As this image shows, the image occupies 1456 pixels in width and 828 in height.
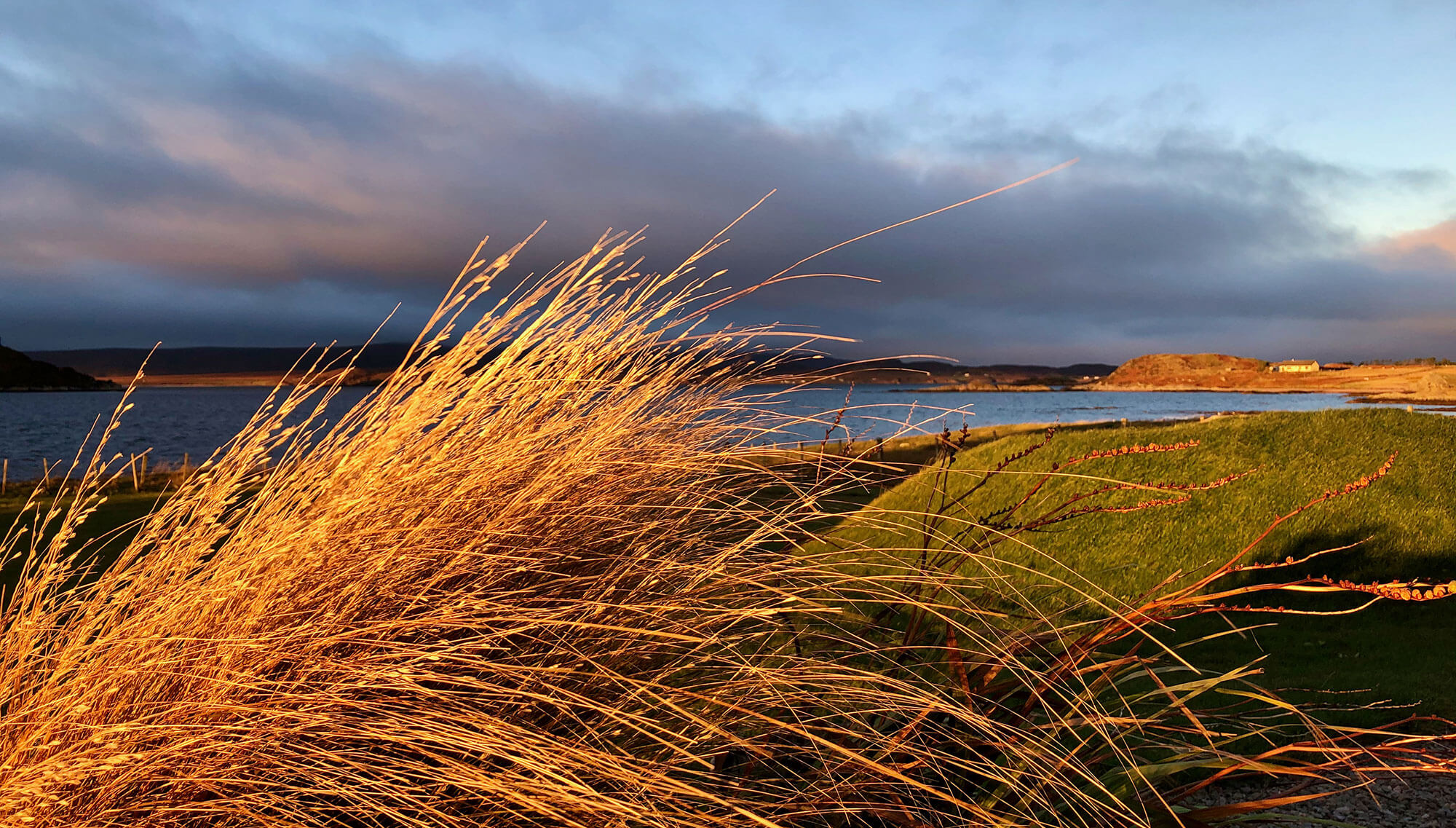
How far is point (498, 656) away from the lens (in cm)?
180

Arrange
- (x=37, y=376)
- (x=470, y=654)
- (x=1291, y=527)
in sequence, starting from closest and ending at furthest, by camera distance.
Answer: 1. (x=470, y=654)
2. (x=1291, y=527)
3. (x=37, y=376)

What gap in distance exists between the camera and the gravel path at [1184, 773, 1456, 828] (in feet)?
10.7

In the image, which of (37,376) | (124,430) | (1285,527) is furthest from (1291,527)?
(37,376)

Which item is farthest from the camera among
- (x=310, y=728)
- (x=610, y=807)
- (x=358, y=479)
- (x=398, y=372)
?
(x=398, y=372)

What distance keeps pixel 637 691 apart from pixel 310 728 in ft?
2.09

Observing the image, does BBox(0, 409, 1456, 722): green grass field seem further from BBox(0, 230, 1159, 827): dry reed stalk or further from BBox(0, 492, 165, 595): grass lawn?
BBox(0, 230, 1159, 827): dry reed stalk

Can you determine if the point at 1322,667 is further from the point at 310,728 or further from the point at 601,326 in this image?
the point at 310,728

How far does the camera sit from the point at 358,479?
1.94 m

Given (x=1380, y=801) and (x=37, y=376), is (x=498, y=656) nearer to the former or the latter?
(x=1380, y=801)

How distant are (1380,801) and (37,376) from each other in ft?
443

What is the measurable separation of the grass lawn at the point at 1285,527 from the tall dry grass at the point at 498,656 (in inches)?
136

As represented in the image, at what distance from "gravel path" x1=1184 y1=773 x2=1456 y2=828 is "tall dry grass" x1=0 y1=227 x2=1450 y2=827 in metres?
1.52

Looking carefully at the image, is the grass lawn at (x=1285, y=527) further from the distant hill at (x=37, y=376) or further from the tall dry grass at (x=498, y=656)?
the distant hill at (x=37, y=376)

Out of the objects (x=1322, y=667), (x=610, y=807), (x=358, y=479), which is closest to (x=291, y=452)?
(x=358, y=479)
